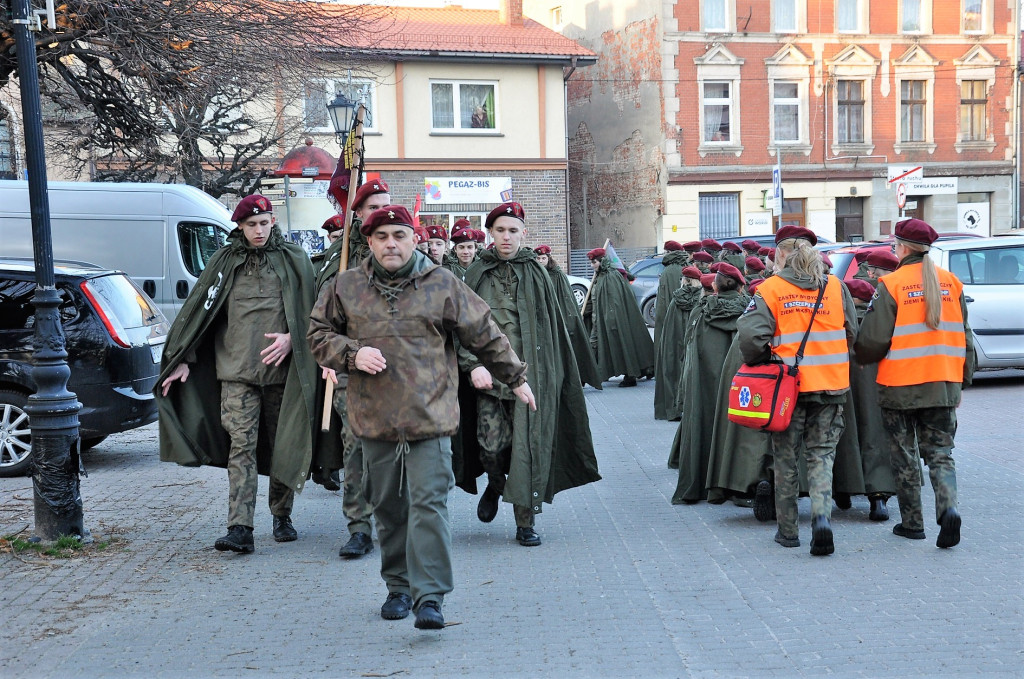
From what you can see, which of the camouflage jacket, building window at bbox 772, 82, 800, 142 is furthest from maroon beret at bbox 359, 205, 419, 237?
building window at bbox 772, 82, 800, 142

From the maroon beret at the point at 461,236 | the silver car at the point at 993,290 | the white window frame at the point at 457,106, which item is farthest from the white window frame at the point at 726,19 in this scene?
the maroon beret at the point at 461,236

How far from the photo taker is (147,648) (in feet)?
15.6

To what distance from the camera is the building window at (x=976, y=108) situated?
37.9m

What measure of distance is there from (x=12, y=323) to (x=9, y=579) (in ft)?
12.4

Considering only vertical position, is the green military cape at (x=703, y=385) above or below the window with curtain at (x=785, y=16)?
below

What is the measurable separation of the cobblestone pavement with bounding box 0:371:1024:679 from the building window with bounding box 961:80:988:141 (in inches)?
1318

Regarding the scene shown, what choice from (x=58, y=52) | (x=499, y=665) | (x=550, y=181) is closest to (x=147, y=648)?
(x=499, y=665)

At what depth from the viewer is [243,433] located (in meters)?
6.44

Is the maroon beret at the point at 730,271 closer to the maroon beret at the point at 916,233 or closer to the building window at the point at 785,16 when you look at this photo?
the maroon beret at the point at 916,233

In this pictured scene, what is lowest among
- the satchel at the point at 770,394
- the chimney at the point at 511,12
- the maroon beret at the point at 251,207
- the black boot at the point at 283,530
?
the black boot at the point at 283,530

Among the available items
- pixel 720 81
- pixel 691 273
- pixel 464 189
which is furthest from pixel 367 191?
pixel 720 81

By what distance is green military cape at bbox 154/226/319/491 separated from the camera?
6.45 metres

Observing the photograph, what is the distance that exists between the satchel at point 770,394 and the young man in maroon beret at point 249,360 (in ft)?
8.32

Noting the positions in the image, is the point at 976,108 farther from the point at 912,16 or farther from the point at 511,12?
the point at 511,12
